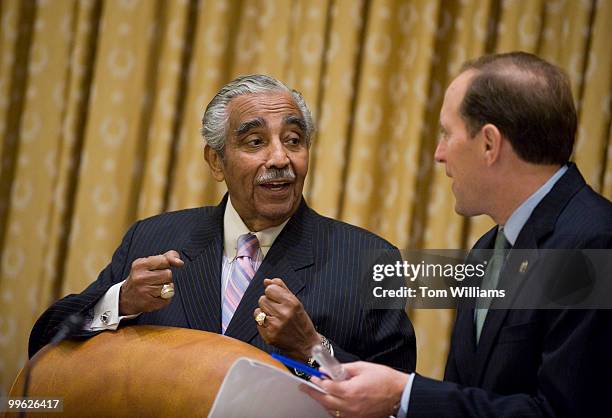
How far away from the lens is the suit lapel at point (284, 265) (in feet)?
7.54

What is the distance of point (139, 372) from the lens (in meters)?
1.89

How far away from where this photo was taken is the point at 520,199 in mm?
1854

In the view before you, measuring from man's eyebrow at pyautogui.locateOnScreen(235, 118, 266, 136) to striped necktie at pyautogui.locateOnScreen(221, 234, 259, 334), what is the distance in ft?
1.02

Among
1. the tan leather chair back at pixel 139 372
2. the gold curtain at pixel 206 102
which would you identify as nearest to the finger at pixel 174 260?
the tan leather chair back at pixel 139 372

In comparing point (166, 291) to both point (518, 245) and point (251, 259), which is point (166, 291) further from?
point (518, 245)

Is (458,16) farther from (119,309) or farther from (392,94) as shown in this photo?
(119,309)

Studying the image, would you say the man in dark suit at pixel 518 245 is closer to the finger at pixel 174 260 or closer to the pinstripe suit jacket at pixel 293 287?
the pinstripe suit jacket at pixel 293 287

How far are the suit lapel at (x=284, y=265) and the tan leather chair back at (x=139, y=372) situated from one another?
29 cm

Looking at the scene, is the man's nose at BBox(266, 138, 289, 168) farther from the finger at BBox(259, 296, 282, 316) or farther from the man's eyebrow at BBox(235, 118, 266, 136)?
the finger at BBox(259, 296, 282, 316)

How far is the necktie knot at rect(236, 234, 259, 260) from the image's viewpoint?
2477mm

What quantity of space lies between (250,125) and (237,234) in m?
0.32

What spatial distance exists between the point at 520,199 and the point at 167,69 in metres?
2.48

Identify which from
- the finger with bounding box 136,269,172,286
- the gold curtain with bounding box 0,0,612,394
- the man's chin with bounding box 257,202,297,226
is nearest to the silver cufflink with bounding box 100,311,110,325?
the finger with bounding box 136,269,172,286

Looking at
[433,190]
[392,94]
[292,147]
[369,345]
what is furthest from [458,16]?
[369,345]
